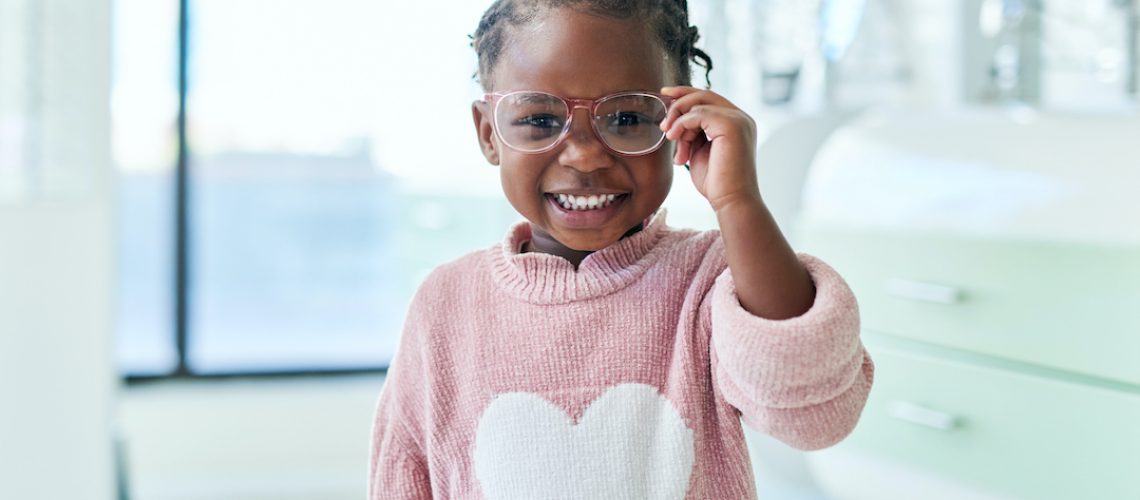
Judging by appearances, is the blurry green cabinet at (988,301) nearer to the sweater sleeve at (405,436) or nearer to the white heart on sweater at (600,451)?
the white heart on sweater at (600,451)

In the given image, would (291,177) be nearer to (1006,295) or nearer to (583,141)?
(1006,295)

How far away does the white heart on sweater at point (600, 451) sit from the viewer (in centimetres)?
78

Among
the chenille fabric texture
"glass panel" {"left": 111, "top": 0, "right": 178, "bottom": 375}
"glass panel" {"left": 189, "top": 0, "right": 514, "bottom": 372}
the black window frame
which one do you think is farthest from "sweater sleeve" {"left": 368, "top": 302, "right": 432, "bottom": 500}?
the black window frame

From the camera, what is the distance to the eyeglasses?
0.79m

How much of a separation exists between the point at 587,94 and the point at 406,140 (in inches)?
96.4

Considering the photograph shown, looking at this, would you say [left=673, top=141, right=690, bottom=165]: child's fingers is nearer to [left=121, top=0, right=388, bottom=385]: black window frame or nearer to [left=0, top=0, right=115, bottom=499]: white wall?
[left=0, top=0, right=115, bottom=499]: white wall

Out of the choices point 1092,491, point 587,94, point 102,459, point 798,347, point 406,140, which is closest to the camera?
point 798,347

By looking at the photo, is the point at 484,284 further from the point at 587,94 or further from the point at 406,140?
the point at 406,140

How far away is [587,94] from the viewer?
2.61ft

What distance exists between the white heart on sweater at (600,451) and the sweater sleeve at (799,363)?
7cm

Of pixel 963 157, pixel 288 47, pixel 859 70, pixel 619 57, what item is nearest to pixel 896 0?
pixel 859 70

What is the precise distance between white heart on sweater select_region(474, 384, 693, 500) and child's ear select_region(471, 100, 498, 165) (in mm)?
228

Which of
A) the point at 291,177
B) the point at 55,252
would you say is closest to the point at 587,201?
the point at 55,252

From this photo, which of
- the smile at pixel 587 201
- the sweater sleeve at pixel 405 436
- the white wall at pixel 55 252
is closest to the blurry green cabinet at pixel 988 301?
the smile at pixel 587 201
